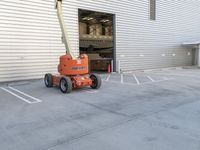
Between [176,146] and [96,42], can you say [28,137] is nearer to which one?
[176,146]

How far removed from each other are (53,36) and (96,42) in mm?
8833

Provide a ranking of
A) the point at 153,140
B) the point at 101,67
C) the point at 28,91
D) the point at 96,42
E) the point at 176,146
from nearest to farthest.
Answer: the point at 176,146
the point at 153,140
the point at 28,91
the point at 101,67
the point at 96,42

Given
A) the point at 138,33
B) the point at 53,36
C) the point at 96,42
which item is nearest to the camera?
the point at 53,36

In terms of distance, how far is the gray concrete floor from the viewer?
338cm

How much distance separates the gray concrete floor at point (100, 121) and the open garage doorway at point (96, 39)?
944 cm

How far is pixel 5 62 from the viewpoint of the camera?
973 centimetres

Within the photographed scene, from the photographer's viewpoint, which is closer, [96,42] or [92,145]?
[92,145]

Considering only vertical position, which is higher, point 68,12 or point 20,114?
point 68,12

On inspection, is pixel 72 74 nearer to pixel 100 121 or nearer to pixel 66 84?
pixel 66 84

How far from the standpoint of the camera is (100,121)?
175 inches

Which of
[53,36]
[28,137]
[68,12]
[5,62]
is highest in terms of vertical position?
[68,12]

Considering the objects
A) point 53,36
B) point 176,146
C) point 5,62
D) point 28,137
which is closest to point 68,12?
point 53,36

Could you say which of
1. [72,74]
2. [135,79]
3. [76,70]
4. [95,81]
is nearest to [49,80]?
[72,74]

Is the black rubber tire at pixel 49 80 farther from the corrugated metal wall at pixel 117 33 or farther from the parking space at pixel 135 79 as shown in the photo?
the parking space at pixel 135 79
